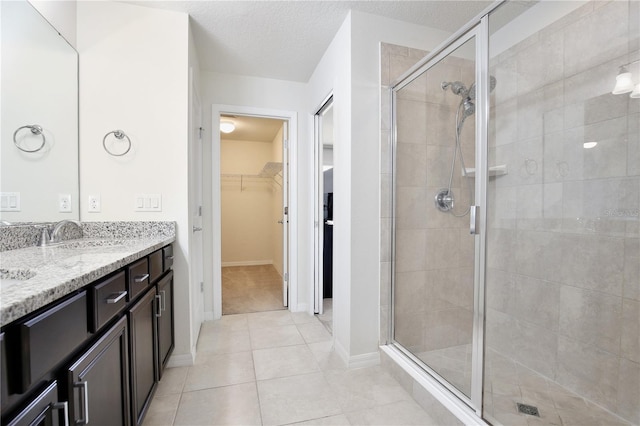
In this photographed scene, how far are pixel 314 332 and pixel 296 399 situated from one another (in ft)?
2.89

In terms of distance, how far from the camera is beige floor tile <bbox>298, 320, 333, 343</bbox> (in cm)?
239

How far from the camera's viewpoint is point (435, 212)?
198 centimetres

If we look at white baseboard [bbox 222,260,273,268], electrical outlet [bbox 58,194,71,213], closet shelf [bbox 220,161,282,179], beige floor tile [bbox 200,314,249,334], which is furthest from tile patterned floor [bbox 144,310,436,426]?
white baseboard [bbox 222,260,273,268]

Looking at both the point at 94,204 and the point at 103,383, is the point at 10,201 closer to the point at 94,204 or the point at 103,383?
the point at 94,204

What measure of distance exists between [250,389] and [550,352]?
70.6 inches

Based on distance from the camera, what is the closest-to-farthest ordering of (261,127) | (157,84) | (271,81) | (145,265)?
(145,265), (157,84), (271,81), (261,127)

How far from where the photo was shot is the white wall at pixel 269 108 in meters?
2.76

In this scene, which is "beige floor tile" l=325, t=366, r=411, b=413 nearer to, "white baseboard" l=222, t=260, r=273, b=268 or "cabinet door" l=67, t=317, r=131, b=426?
"cabinet door" l=67, t=317, r=131, b=426

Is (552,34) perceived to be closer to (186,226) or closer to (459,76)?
(459,76)

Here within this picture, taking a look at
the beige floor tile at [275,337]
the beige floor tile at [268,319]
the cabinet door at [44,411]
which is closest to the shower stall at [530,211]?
the beige floor tile at [275,337]

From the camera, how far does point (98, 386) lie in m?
0.90

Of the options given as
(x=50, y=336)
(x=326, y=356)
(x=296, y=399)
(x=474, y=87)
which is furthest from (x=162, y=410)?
(x=474, y=87)

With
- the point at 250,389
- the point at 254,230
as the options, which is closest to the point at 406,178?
the point at 250,389

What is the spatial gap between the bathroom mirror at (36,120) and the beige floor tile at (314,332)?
184cm
